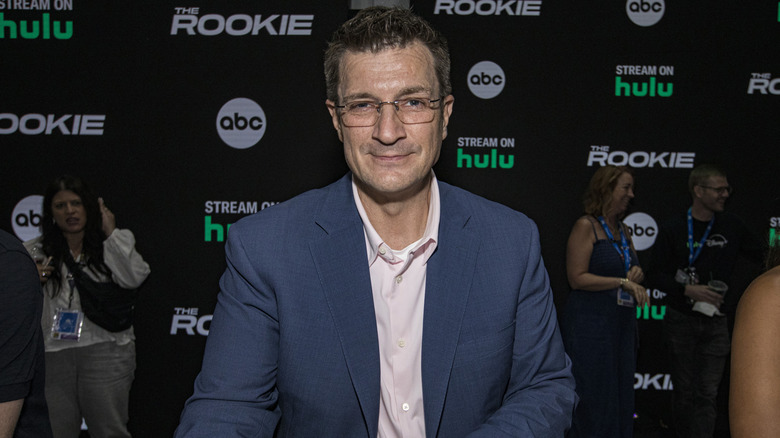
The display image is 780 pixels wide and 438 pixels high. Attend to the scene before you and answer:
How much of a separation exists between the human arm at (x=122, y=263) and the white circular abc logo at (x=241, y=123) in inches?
42.2

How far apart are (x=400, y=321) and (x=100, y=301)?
9.28 feet

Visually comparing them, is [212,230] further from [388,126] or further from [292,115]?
[388,126]

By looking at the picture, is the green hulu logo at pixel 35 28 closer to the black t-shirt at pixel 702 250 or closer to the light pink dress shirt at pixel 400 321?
the light pink dress shirt at pixel 400 321

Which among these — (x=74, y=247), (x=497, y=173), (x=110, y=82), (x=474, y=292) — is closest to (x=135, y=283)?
(x=74, y=247)

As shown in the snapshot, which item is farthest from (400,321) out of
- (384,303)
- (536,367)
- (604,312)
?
(604,312)

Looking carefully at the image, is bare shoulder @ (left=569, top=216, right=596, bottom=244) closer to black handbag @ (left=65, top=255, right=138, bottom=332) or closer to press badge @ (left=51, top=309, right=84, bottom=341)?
black handbag @ (left=65, top=255, right=138, bottom=332)

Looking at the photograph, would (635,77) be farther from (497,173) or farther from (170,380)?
(170,380)

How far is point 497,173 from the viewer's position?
4625 mm

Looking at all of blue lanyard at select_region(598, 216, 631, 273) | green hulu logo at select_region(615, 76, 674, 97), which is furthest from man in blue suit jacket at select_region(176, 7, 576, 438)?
green hulu logo at select_region(615, 76, 674, 97)

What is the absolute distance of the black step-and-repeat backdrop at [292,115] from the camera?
14.5ft

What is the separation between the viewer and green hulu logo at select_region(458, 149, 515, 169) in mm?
4605

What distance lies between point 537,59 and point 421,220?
3.45 metres

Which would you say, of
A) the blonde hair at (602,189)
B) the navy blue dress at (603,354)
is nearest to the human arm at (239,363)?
the navy blue dress at (603,354)

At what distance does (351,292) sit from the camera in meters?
1.35
